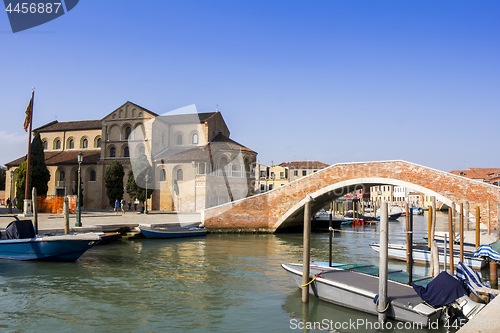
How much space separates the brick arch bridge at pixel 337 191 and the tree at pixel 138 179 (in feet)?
30.4

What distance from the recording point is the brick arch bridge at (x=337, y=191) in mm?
15070

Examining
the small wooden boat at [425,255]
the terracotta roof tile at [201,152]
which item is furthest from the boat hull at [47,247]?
the terracotta roof tile at [201,152]

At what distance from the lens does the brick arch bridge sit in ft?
49.4

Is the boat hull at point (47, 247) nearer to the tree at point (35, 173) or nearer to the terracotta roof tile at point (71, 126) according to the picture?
the tree at point (35, 173)

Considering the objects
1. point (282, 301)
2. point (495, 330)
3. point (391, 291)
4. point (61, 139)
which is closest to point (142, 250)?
point (282, 301)

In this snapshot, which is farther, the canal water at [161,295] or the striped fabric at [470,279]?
the striped fabric at [470,279]

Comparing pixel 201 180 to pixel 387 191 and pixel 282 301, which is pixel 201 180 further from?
pixel 387 191

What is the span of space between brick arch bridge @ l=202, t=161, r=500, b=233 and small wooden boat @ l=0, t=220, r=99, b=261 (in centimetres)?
903

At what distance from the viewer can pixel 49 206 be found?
22516 millimetres

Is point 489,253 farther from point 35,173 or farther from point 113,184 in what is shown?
point 35,173

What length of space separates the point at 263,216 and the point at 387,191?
5727cm

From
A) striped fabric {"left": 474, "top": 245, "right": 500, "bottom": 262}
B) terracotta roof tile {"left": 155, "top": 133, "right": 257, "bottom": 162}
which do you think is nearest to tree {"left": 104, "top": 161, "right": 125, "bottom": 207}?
terracotta roof tile {"left": 155, "top": 133, "right": 257, "bottom": 162}

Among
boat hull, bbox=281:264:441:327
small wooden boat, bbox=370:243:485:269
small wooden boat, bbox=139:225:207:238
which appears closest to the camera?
boat hull, bbox=281:264:441:327

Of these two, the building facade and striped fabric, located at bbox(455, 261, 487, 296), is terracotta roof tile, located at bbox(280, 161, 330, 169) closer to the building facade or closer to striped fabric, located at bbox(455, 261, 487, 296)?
the building facade
